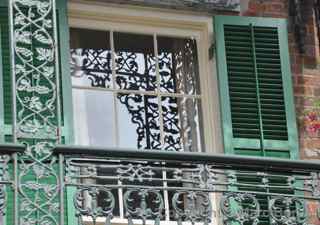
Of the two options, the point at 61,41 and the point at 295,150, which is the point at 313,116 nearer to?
the point at 295,150

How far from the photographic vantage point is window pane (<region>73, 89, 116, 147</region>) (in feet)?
38.6

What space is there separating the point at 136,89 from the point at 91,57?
0.47m

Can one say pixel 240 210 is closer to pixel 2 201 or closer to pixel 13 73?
pixel 2 201

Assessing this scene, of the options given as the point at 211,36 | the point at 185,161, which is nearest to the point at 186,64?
the point at 211,36

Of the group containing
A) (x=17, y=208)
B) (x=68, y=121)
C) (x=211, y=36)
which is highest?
(x=211, y=36)

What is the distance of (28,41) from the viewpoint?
10.2m

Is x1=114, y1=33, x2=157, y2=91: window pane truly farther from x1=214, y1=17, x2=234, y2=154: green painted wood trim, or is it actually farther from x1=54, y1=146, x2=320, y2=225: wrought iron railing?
x1=54, y1=146, x2=320, y2=225: wrought iron railing

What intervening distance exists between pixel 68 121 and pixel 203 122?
139 cm

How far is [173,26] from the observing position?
481 inches

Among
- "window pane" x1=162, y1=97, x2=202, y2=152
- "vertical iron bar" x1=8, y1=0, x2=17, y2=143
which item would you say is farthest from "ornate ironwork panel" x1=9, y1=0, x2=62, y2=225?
"window pane" x1=162, y1=97, x2=202, y2=152

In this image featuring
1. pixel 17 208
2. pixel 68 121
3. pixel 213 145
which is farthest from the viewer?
pixel 213 145

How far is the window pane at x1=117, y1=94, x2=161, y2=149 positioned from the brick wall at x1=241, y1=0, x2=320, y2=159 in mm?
1212

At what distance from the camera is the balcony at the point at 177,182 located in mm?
9852

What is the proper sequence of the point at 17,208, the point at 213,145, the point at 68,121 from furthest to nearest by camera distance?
the point at 213,145
the point at 68,121
the point at 17,208
